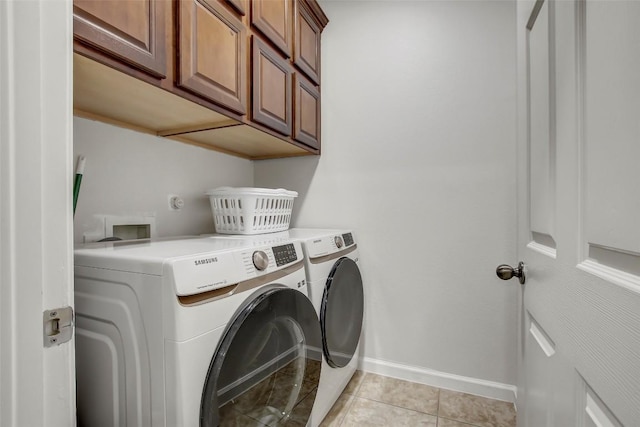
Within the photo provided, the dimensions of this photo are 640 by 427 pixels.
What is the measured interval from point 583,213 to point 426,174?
1.26 metres

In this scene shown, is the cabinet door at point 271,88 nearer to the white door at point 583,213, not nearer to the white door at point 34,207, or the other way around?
the white door at point 34,207

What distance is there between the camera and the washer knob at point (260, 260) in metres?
0.87

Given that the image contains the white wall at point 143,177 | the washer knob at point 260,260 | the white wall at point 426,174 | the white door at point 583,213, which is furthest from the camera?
the white wall at point 426,174

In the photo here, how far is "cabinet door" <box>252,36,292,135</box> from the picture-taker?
129cm

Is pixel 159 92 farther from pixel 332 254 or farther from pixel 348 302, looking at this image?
pixel 348 302

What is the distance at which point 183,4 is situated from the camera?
0.96m

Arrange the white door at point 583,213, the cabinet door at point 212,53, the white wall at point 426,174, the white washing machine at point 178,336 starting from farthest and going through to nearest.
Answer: the white wall at point 426,174 → the cabinet door at point 212,53 → the white washing machine at point 178,336 → the white door at point 583,213

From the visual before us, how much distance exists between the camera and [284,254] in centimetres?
102

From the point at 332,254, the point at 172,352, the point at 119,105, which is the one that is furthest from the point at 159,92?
the point at 332,254

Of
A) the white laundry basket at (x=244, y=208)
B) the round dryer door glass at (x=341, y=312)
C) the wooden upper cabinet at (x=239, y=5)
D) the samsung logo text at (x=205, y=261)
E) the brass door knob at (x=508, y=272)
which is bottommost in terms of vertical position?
the round dryer door glass at (x=341, y=312)

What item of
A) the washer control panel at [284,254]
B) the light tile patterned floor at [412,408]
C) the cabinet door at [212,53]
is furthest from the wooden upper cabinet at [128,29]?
the light tile patterned floor at [412,408]

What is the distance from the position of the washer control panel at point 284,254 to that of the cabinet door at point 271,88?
62 cm

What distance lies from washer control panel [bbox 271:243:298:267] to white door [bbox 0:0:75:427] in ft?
1.77

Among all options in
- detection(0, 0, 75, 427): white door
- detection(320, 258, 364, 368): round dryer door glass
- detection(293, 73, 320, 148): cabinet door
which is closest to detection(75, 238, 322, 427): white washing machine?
detection(0, 0, 75, 427): white door
